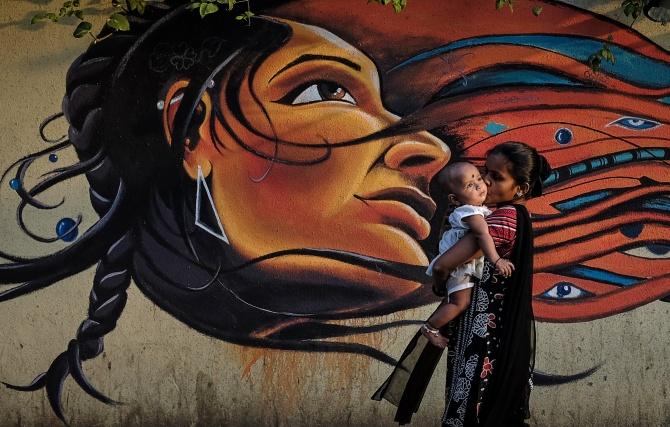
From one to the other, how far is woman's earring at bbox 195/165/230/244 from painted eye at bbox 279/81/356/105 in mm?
650

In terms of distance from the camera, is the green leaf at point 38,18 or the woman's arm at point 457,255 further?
the green leaf at point 38,18

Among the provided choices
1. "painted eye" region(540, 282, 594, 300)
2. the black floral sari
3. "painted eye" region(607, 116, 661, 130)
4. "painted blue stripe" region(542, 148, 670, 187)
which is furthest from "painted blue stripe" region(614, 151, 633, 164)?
the black floral sari

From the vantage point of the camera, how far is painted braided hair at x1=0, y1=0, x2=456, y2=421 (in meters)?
6.09

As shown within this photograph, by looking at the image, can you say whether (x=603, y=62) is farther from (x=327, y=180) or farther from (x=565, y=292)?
(x=327, y=180)

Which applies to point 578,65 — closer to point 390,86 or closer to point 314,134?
point 390,86

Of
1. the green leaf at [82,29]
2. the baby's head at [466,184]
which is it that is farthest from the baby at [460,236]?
the green leaf at [82,29]

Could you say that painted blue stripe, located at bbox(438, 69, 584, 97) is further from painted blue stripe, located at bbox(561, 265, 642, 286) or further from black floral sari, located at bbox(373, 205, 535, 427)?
black floral sari, located at bbox(373, 205, 535, 427)

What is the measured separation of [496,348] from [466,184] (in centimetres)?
63

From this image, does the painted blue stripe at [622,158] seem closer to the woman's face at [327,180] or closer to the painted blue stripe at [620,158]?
the painted blue stripe at [620,158]

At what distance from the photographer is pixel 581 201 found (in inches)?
239

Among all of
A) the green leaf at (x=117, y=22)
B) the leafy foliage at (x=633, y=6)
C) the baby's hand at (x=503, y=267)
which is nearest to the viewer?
the baby's hand at (x=503, y=267)

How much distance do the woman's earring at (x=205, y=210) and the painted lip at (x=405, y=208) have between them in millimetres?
789

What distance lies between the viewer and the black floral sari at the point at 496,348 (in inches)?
163

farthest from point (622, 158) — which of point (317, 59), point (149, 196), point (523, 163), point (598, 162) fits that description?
point (149, 196)
